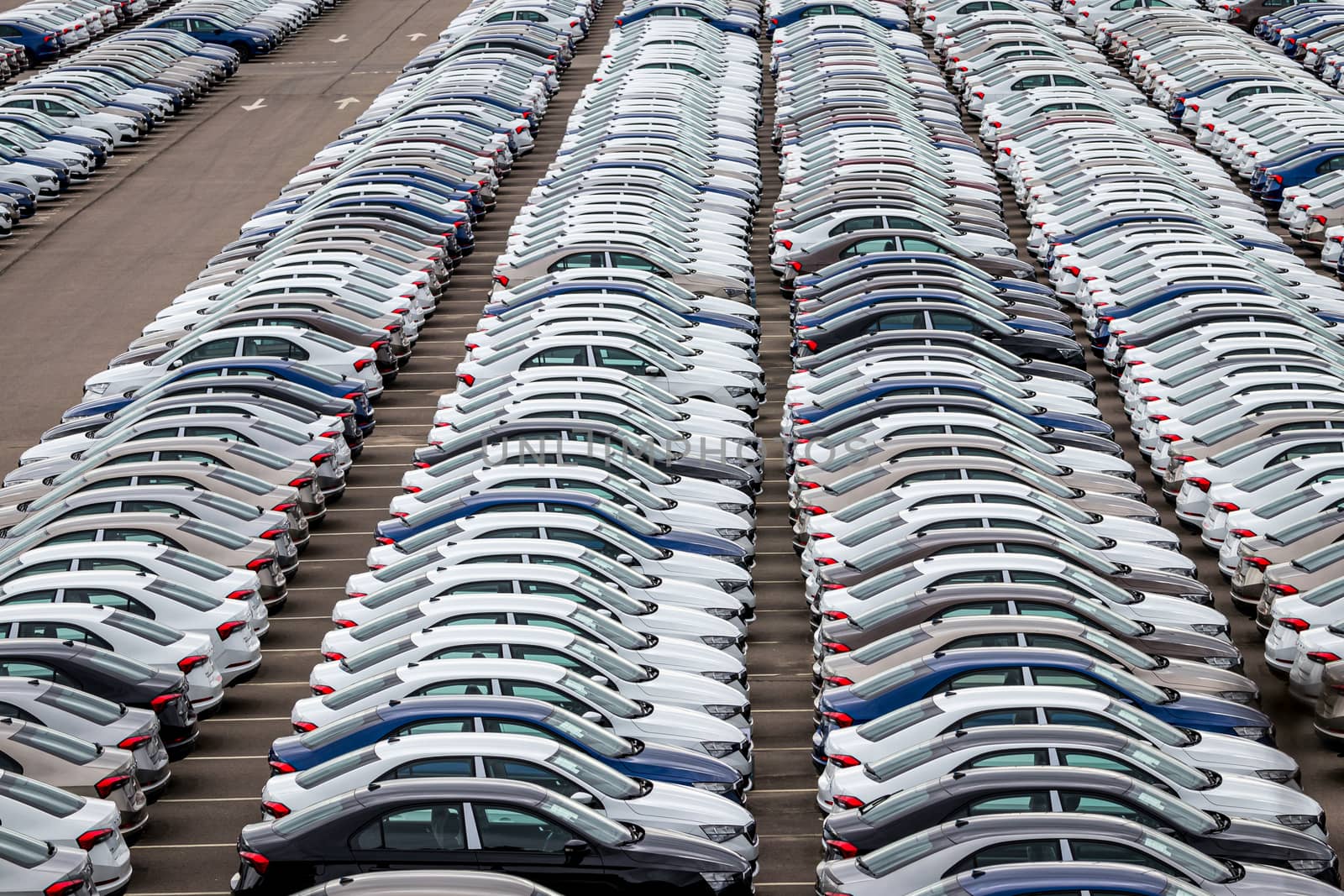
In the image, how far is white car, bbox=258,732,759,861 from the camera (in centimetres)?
1291

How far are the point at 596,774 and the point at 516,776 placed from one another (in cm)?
64

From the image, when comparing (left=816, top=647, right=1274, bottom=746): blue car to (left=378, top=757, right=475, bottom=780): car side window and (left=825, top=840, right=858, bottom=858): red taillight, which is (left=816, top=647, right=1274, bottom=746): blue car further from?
(left=378, top=757, right=475, bottom=780): car side window

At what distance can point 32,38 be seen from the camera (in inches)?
1959

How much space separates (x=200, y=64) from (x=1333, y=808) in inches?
1521

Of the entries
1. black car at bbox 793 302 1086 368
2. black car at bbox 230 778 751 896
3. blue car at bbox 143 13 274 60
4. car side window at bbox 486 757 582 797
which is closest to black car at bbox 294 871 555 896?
black car at bbox 230 778 751 896

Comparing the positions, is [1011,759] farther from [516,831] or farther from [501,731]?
[501,731]

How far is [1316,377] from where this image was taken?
20.6 metres

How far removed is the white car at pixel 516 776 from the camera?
12914 mm

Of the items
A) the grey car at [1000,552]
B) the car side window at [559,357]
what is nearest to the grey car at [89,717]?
the grey car at [1000,552]

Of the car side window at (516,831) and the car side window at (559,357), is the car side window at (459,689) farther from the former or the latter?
the car side window at (559,357)

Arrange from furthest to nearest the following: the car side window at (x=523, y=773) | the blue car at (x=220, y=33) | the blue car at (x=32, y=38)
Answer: the blue car at (x=32, y=38)
the blue car at (x=220, y=33)
the car side window at (x=523, y=773)

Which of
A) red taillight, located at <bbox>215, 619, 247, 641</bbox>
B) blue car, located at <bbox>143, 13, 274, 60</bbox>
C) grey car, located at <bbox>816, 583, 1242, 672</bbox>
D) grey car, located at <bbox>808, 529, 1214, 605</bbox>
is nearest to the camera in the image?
grey car, located at <bbox>816, 583, 1242, 672</bbox>

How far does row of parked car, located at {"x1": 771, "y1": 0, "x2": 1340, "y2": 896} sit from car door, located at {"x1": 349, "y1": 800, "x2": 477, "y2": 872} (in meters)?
2.74

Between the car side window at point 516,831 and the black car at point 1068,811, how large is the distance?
209 cm
